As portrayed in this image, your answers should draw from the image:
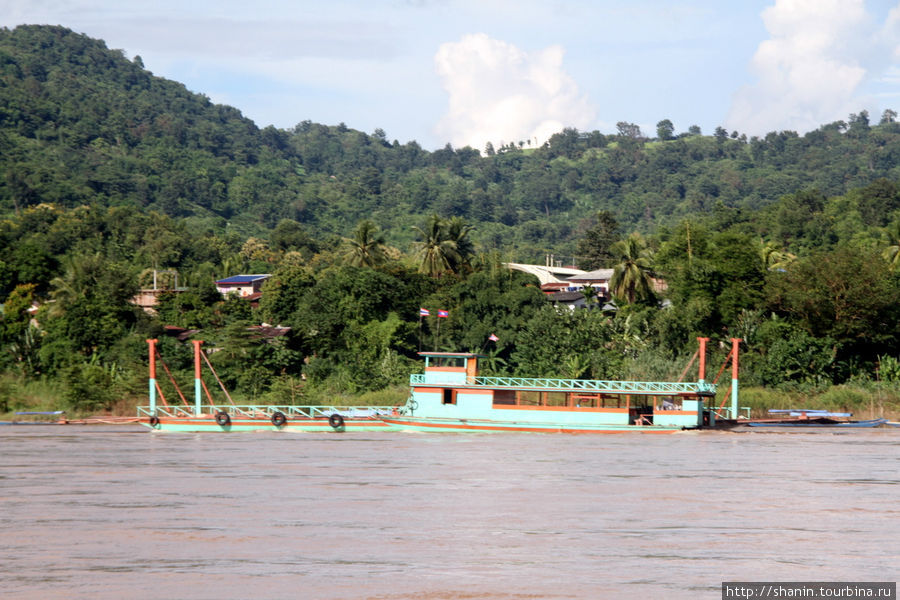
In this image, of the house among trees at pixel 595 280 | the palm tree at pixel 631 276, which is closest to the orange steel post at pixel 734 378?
the palm tree at pixel 631 276

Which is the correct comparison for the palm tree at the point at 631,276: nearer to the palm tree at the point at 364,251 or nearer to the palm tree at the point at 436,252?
the palm tree at the point at 436,252

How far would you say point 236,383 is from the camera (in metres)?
56.3

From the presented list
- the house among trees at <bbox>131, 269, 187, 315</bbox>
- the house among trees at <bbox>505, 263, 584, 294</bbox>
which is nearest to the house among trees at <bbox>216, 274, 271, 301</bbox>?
the house among trees at <bbox>131, 269, 187, 315</bbox>

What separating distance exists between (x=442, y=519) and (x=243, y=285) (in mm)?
59702

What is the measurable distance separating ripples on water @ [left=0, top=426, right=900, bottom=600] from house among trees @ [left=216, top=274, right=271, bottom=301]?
4066cm

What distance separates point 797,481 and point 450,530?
12.2 meters

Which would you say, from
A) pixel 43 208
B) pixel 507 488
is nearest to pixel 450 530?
pixel 507 488

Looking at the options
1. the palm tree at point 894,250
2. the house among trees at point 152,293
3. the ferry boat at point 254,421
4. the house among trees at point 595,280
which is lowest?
the ferry boat at point 254,421

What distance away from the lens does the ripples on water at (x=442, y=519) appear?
18250 millimetres

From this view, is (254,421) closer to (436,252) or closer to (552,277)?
(436,252)

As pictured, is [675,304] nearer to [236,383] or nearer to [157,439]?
[236,383]

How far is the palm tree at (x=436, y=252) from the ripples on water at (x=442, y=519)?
3497 cm

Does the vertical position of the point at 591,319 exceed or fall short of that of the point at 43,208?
Answer: it falls short

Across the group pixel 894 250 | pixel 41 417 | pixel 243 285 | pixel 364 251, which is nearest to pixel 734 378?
pixel 894 250
